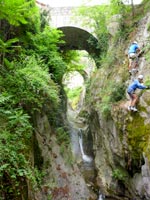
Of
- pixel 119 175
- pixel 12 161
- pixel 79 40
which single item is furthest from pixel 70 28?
pixel 12 161

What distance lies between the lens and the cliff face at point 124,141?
28.0ft

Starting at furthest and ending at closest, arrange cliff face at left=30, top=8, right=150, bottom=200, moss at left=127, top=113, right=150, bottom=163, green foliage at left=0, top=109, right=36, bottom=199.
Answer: cliff face at left=30, top=8, right=150, bottom=200 < moss at left=127, top=113, right=150, bottom=163 < green foliage at left=0, top=109, right=36, bottom=199

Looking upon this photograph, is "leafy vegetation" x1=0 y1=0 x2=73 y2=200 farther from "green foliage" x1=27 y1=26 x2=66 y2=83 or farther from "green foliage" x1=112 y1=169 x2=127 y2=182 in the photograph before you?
"green foliage" x1=112 y1=169 x2=127 y2=182

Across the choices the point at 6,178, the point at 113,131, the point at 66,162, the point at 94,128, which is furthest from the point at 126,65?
the point at 6,178

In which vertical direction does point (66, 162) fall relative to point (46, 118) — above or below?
below

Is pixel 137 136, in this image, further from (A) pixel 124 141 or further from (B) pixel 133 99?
(B) pixel 133 99

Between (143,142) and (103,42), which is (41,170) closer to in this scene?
(143,142)

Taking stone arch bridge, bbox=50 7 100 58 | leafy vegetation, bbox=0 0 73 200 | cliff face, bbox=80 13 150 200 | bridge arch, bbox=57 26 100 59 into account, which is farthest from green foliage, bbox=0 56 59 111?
bridge arch, bbox=57 26 100 59

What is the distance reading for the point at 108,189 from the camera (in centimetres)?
1095

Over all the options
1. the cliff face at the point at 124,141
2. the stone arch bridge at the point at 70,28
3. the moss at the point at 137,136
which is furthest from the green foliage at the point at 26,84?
the stone arch bridge at the point at 70,28

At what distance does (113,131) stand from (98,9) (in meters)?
9.65

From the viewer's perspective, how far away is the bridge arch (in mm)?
18875

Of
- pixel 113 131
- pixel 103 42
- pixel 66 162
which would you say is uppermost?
pixel 103 42

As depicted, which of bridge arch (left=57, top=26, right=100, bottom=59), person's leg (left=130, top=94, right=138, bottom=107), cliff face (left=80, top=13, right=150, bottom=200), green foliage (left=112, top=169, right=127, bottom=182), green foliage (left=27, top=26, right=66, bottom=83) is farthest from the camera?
bridge arch (left=57, top=26, right=100, bottom=59)
